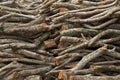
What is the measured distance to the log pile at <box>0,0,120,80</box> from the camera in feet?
15.1

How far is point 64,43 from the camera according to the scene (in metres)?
4.97

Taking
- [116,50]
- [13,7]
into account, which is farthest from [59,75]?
[13,7]

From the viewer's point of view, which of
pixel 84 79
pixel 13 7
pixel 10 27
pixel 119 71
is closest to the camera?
pixel 84 79

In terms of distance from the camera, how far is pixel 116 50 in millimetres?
4785

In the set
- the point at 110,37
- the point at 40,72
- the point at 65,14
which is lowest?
the point at 40,72

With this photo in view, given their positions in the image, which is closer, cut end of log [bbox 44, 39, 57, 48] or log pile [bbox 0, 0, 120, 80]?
log pile [bbox 0, 0, 120, 80]

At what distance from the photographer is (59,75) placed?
4418 mm

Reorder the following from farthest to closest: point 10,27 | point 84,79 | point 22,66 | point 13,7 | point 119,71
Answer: point 13,7 → point 10,27 → point 22,66 → point 119,71 → point 84,79

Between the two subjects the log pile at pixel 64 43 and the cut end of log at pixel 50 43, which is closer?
the log pile at pixel 64 43

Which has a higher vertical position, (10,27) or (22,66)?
(10,27)

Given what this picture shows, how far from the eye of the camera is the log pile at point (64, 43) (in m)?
4.61

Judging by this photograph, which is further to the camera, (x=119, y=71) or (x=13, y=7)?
(x=13, y=7)

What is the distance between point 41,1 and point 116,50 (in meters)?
2.22

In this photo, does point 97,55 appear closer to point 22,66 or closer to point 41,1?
point 22,66
